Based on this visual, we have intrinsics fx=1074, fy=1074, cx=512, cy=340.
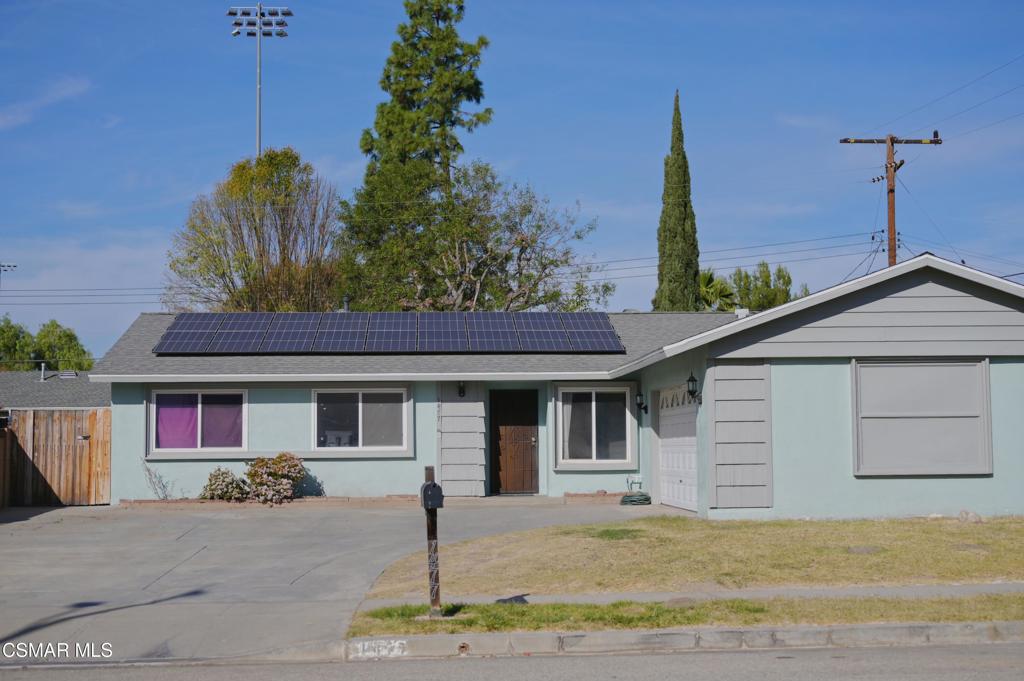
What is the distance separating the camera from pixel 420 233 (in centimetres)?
4059

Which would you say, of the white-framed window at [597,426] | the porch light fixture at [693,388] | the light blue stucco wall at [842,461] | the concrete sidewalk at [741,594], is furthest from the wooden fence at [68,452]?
the light blue stucco wall at [842,461]

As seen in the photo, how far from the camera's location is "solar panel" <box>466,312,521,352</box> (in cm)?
2350

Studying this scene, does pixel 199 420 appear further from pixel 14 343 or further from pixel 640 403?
pixel 14 343

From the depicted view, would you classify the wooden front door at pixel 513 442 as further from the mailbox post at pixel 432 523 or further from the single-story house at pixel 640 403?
the mailbox post at pixel 432 523

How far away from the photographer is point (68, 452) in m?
22.6

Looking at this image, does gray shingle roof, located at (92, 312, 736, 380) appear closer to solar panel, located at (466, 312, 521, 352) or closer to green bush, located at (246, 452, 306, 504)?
solar panel, located at (466, 312, 521, 352)

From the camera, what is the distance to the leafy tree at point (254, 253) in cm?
4112

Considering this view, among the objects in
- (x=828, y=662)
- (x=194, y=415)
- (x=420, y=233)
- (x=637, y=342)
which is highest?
(x=420, y=233)

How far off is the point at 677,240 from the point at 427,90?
41.5ft

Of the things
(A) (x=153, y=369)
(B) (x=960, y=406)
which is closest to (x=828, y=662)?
(B) (x=960, y=406)

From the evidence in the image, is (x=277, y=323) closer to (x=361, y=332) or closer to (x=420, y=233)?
(x=361, y=332)

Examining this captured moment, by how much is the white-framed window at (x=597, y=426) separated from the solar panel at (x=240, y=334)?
267 inches

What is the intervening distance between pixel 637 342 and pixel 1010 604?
47.2 ft

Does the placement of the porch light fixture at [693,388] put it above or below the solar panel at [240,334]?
below
